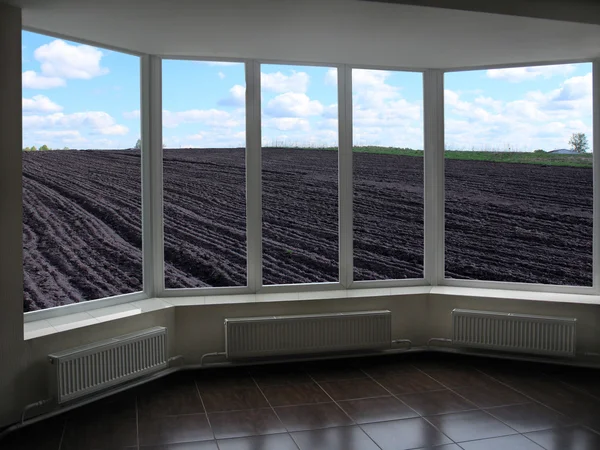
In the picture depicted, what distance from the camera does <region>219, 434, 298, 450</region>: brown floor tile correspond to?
145 inches

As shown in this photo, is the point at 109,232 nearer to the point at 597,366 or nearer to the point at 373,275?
the point at 373,275

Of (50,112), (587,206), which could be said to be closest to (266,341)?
(50,112)

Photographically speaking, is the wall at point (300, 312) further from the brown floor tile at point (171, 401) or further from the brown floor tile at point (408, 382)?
the brown floor tile at point (408, 382)

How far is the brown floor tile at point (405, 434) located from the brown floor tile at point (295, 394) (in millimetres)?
606

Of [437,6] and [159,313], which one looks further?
[159,313]

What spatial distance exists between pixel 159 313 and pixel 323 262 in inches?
63.9

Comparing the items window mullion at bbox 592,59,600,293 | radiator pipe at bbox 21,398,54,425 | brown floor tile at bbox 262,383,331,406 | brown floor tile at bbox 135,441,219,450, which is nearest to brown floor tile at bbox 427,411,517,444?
brown floor tile at bbox 262,383,331,406

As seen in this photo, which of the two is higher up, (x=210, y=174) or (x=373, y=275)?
(x=210, y=174)

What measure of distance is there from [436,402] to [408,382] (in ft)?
1.52

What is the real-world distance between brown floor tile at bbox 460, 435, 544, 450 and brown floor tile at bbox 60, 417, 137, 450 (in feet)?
6.74

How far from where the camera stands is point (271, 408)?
170 inches

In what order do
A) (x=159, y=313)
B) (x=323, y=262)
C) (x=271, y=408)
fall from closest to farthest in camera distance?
1. (x=271, y=408)
2. (x=159, y=313)
3. (x=323, y=262)

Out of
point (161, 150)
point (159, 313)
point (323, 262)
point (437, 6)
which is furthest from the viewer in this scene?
point (323, 262)

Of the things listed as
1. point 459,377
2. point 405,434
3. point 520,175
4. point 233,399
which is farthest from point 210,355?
point 520,175
